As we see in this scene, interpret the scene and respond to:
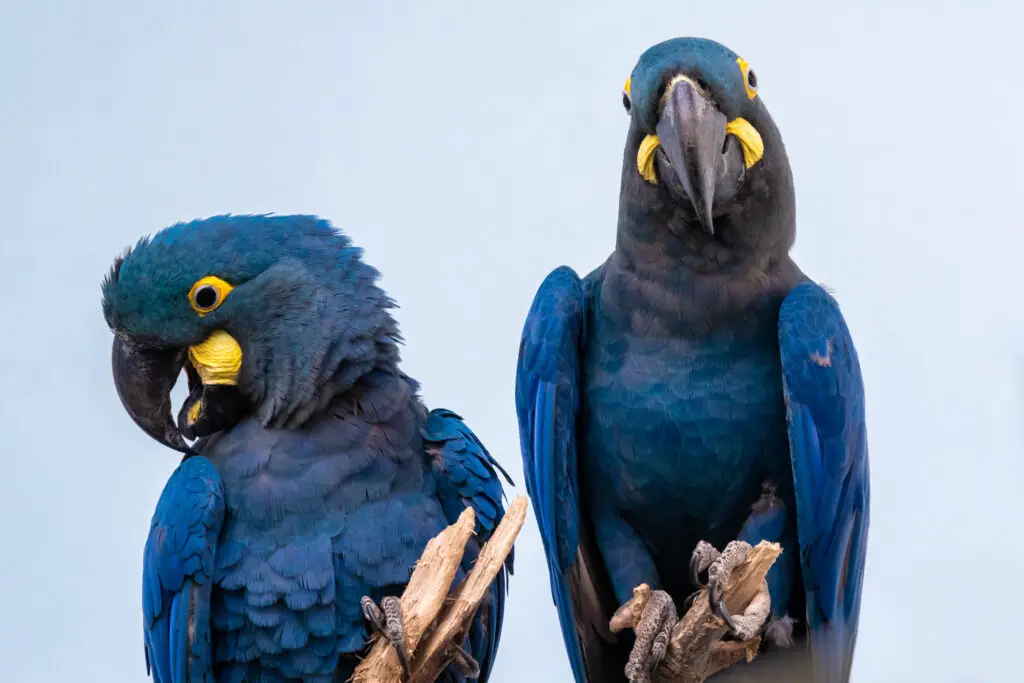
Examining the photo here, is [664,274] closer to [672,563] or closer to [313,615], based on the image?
[672,563]

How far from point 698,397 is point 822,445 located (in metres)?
0.29

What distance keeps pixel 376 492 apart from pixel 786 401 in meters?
0.96

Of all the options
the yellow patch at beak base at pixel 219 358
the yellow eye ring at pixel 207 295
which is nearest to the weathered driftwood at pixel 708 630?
the yellow patch at beak base at pixel 219 358

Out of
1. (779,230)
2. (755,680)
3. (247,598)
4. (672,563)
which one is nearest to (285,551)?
(247,598)

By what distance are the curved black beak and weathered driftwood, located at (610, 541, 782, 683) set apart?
1188 millimetres

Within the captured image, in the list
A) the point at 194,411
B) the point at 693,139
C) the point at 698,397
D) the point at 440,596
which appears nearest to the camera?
the point at 440,596

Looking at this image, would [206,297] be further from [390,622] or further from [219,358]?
[390,622]

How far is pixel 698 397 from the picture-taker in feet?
8.73

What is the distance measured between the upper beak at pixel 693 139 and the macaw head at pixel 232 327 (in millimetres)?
825

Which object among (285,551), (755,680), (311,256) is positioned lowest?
(755,680)

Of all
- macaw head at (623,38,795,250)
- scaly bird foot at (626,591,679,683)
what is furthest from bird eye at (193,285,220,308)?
scaly bird foot at (626,591,679,683)

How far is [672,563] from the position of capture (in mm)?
2824

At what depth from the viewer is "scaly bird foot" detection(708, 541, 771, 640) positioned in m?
2.35

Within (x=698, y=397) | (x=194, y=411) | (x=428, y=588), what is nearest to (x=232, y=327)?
(x=194, y=411)
